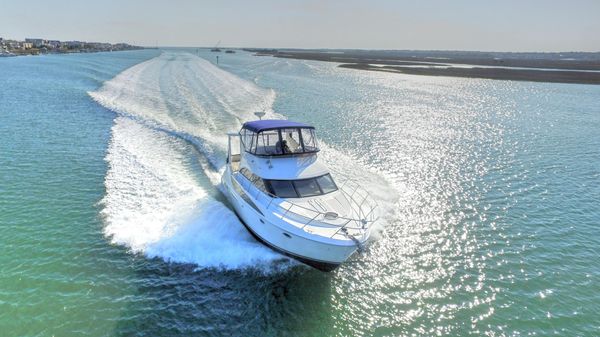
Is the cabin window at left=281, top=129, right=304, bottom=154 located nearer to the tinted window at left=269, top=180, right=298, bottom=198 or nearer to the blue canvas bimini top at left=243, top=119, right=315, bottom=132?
the blue canvas bimini top at left=243, top=119, right=315, bottom=132

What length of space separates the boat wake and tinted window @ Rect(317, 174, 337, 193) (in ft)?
12.0

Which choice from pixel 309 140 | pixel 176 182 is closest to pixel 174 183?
pixel 176 182

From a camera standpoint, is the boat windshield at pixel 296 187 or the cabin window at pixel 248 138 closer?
the boat windshield at pixel 296 187

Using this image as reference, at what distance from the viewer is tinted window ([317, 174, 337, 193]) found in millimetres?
15492

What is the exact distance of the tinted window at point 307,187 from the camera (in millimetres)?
14969

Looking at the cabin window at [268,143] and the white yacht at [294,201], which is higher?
the cabin window at [268,143]

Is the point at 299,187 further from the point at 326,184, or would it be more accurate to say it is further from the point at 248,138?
the point at 248,138

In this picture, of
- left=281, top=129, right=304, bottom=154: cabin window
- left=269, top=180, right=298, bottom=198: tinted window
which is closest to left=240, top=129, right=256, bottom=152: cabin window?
left=281, top=129, right=304, bottom=154: cabin window

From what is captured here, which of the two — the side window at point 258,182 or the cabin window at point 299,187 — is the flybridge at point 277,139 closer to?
the side window at point 258,182

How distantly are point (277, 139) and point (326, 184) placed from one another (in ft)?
14.8

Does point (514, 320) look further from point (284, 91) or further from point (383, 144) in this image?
point (284, 91)

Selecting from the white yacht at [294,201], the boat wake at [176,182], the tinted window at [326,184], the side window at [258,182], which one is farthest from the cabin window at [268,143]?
the boat wake at [176,182]

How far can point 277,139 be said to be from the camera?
1872cm

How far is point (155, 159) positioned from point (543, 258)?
2178cm
